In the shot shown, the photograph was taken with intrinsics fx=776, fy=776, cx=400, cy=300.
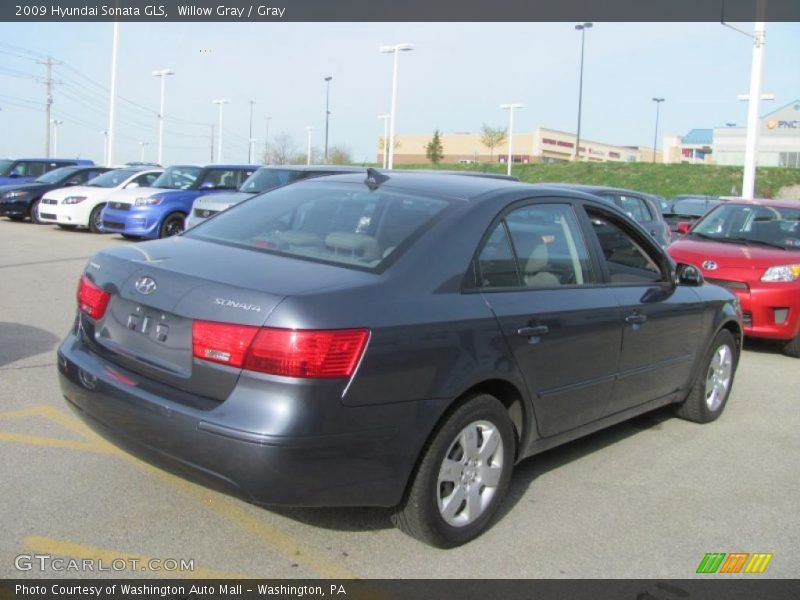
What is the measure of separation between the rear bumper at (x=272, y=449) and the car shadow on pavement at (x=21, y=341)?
346cm

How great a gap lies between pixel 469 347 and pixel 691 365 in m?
2.63

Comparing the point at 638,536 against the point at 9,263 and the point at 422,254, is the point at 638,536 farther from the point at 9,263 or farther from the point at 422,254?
the point at 9,263

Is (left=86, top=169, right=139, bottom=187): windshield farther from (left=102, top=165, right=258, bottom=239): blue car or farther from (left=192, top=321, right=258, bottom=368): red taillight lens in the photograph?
(left=192, top=321, right=258, bottom=368): red taillight lens

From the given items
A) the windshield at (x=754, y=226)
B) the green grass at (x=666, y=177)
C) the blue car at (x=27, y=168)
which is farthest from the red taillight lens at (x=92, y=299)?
the green grass at (x=666, y=177)

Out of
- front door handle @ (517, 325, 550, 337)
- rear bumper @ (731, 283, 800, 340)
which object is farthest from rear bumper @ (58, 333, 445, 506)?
rear bumper @ (731, 283, 800, 340)

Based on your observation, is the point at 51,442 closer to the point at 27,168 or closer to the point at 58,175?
the point at 58,175

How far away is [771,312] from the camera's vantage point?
26.5 ft

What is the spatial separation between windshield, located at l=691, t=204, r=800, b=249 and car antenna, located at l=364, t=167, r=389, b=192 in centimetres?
616

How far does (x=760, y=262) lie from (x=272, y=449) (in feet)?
22.7

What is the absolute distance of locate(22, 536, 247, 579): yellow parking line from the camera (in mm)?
3162

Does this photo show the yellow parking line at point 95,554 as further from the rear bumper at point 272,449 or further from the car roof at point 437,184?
the car roof at point 437,184

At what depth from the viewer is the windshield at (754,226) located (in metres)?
8.98

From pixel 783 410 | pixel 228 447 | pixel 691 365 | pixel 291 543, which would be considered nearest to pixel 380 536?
pixel 291 543
